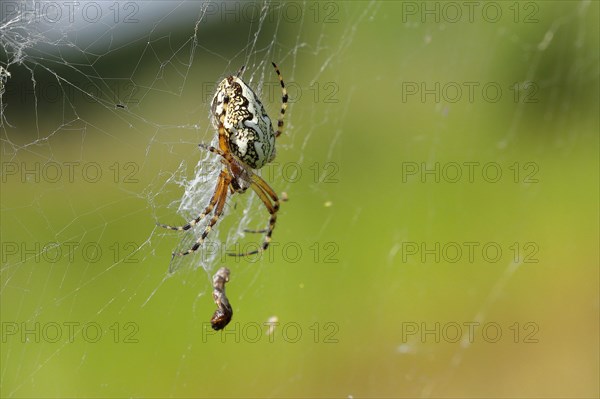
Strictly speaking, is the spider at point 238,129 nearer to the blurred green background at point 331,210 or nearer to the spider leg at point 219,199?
the spider leg at point 219,199

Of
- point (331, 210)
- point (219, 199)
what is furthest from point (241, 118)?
point (331, 210)

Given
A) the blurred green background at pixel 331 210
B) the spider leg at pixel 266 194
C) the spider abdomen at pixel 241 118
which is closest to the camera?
the spider abdomen at pixel 241 118

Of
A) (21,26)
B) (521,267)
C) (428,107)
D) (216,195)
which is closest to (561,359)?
(521,267)

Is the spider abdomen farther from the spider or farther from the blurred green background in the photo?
the blurred green background

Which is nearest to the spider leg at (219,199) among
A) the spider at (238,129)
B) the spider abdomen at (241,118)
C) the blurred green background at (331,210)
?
the spider at (238,129)

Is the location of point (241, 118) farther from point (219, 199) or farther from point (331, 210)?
point (331, 210)

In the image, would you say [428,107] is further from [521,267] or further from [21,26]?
[21,26]
